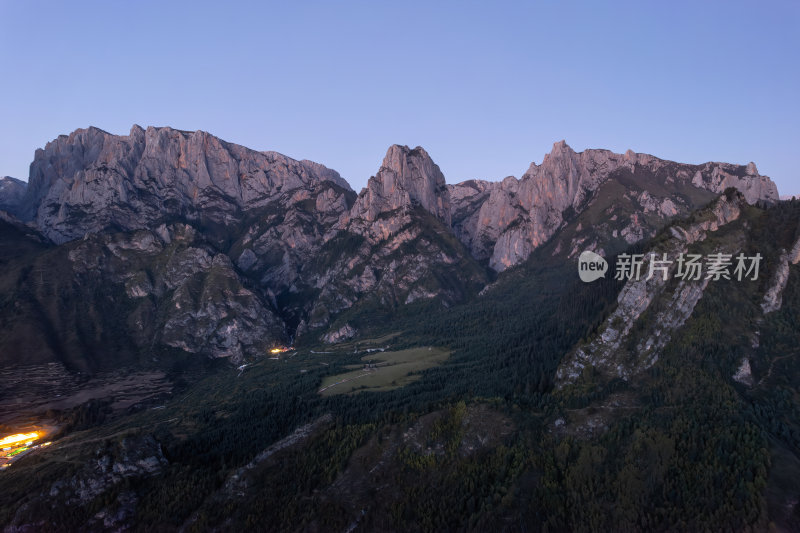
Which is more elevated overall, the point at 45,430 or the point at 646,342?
the point at 646,342

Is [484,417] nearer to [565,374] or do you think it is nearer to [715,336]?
[565,374]

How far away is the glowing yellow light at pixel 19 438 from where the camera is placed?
18438cm

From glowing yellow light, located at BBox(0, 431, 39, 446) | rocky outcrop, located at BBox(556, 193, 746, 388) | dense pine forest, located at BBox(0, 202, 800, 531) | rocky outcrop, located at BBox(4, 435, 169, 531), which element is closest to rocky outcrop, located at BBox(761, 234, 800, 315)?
dense pine forest, located at BBox(0, 202, 800, 531)

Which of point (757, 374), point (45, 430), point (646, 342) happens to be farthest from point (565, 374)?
point (45, 430)

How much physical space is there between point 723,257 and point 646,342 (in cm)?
4052

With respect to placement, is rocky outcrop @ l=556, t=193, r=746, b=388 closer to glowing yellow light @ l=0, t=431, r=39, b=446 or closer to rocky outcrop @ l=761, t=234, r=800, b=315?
rocky outcrop @ l=761, t=234, r=800, b=315

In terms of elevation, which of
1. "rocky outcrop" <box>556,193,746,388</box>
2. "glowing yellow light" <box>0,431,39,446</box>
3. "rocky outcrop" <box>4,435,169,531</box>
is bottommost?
"glowing yellow light" <box>0,431,39,446</box>

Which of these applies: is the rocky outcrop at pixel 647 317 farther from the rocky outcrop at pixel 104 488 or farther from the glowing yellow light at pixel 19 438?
the glowing yellow light at pixel 19 438

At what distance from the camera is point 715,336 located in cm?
13962

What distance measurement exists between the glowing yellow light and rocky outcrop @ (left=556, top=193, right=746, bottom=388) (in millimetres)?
198922

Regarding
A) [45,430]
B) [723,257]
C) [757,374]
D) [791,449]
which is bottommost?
[45,430]

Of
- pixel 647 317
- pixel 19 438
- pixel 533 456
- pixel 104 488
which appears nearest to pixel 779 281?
pixel 647 317

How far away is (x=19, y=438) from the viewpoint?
189250 mm

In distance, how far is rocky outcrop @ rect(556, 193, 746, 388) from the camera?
14800 cm
